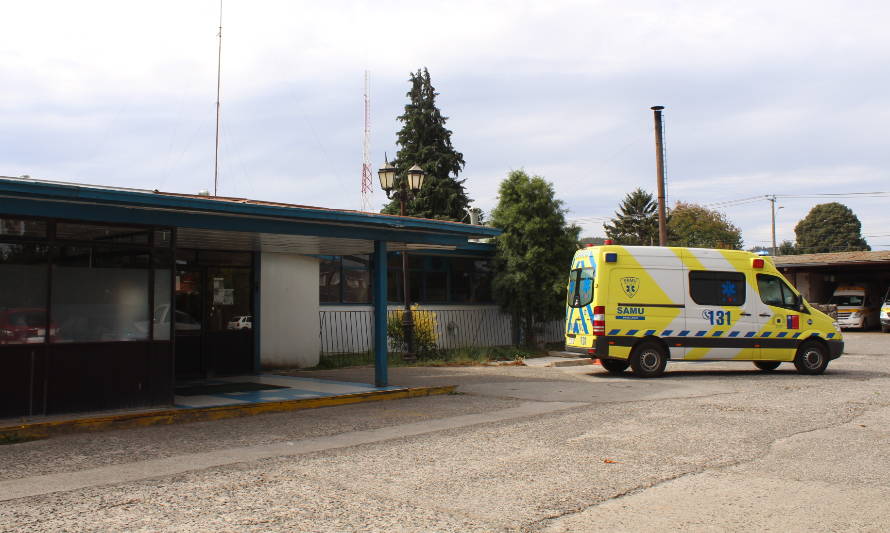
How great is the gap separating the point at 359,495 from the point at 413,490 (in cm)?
45

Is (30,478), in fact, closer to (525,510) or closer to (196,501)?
(196,501)

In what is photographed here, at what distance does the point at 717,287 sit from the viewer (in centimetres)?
1631

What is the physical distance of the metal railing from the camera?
21.6 metres

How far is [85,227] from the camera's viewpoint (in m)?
9.89

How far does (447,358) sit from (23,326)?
12.6 meters

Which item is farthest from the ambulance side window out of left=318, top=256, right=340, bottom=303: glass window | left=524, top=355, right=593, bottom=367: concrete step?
left=318, top=256, right=340, bottom=303: glass window

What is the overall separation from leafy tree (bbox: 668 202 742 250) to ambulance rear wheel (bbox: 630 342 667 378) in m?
49.9

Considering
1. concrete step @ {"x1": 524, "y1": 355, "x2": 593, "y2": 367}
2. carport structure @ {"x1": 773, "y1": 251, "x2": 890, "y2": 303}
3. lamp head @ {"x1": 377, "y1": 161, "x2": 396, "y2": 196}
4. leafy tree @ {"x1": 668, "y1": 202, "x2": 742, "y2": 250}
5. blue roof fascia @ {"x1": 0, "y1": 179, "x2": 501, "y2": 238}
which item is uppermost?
leafy tree @ {"x1": 668, "y1": 202, "x2": 742, "y2": 250}

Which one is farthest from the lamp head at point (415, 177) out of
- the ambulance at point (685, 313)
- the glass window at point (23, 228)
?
the glass window at point (23, 228)

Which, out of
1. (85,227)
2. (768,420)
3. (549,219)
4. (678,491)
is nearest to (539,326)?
(549,219)

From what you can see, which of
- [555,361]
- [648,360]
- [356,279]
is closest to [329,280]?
[356,279]

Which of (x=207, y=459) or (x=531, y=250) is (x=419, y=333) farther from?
(x=207, y=459)

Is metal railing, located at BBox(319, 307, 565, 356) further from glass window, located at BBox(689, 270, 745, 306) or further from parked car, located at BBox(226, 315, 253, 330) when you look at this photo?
glass window, located at BBox(689, 270, 745, 306)

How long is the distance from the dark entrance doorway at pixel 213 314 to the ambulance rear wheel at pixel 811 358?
1134 cm
